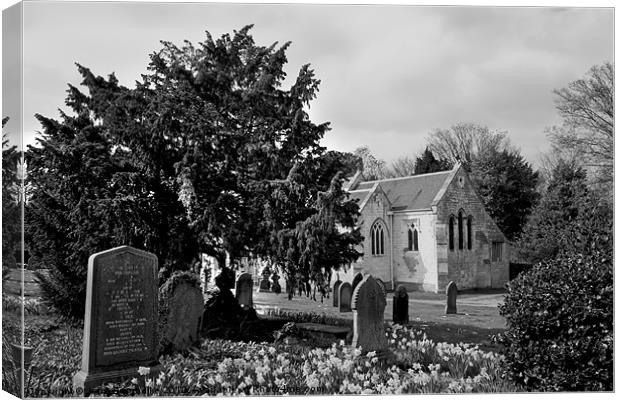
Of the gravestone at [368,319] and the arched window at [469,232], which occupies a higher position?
the arched window at [469,232]

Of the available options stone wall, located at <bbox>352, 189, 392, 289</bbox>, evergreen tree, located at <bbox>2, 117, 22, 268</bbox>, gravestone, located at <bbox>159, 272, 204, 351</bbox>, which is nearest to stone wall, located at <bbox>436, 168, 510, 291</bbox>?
stone wall, located at <bbox>352, 189, 392, 289</bbox>

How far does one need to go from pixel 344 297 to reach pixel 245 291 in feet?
8.25

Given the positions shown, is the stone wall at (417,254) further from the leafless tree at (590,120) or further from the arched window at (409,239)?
the leafless tree at (590,120)

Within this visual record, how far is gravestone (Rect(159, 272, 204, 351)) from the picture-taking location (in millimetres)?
8367

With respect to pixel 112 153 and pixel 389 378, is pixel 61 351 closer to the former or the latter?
pixel 112 153

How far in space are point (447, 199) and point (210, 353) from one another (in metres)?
10.9

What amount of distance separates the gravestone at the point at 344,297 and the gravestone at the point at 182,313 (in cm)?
373

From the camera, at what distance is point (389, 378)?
762 centimetres

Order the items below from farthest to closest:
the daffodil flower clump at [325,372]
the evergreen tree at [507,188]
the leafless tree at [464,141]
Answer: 1. the evergreen tree at [507,188]
2. the leafless tree at [464,141]
3. the daffodil flower clump at [325,372]

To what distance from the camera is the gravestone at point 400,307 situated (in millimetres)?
11156

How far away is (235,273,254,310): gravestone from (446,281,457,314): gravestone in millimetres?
4277

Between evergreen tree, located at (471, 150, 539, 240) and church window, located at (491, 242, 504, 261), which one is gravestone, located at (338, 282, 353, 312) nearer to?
church window, located at (491, 242, 504, 261)

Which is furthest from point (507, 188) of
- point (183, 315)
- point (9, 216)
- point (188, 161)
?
point (9, 216)

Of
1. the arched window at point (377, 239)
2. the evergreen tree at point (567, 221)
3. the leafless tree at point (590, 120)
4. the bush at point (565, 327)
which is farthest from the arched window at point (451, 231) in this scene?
the bush at point (565, 327)
